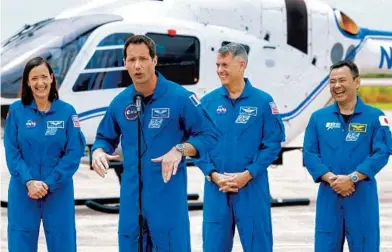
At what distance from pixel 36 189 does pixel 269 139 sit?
1673mm

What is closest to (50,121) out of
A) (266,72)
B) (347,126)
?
(347,126)

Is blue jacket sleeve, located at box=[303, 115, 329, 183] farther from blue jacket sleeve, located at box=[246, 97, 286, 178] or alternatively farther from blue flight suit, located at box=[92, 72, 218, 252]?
blue flight suit, located at box=[92, 72, 218, 252]

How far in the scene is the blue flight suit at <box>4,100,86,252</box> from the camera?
7.38m

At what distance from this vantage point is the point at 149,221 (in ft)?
21.5

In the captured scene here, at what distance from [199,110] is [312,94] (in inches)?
317

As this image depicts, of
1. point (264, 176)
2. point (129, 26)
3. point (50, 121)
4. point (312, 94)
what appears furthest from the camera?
point (312, 94)

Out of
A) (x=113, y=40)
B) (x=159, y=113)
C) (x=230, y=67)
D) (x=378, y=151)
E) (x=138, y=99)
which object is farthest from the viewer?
(x=113, y=40)

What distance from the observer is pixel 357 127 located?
7586 mm

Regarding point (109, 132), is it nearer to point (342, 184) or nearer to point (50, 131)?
point (50, 131)

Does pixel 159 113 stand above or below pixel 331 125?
above

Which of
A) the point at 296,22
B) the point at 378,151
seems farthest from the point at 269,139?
the point at 296,22

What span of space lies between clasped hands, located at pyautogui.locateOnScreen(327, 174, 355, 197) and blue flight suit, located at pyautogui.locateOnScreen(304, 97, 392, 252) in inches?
2.2

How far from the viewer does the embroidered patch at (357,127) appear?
758 cm

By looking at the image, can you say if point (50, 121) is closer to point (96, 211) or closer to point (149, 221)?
point (149, 221)
